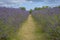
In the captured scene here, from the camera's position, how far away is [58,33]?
397 centimetres

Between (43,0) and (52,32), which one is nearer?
(52,32)

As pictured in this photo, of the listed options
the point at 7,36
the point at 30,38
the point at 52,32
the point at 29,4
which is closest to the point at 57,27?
the point at 52,32

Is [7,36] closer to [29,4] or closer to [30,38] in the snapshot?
[30,38]

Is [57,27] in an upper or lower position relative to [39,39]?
upper

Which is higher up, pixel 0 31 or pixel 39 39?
pixel 0 31

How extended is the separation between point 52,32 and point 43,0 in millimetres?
9576

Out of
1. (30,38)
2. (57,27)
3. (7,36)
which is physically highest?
(57,27)

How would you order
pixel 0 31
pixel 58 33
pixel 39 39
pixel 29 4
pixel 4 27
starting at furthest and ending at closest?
pixel 29 4 → pixel 39 39 → pixel 4 27 → pixel 0 31 → pixel 58 33

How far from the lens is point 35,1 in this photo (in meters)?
13.8

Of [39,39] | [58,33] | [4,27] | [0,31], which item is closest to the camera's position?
[58,33]

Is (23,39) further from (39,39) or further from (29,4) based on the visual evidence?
(29,4)

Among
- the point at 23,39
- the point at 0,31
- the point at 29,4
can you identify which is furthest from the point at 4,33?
the point at 29,4

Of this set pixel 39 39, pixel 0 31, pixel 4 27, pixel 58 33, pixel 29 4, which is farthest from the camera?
Answer: pixel 29 4

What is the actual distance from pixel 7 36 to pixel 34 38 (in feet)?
4.59
